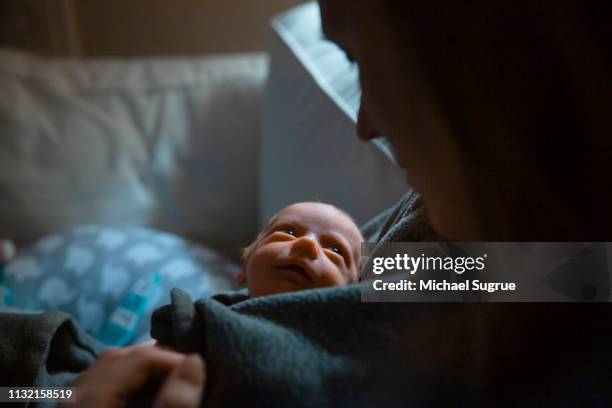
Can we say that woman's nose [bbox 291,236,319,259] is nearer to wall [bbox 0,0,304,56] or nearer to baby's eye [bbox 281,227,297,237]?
baby's eye [bbox 281,227,297,237]

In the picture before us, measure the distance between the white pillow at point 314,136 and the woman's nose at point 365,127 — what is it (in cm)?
24

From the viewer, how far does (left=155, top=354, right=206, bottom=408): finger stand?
0.42 metres

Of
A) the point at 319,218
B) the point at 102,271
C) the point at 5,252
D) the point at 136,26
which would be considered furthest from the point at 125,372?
the point at 136,26

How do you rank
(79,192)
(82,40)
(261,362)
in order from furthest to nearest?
(82,40)
(79,192)
(261,362)

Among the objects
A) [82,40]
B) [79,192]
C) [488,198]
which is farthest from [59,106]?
[488,198]

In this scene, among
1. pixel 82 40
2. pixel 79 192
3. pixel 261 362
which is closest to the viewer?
pixel 261 362

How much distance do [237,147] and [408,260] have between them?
30.0 inches

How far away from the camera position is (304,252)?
595 millimetres

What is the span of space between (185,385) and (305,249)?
0.20 m

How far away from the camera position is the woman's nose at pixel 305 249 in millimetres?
594

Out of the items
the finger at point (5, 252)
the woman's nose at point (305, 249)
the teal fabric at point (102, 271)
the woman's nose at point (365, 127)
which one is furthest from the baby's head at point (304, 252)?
the finger at point (5, 252)

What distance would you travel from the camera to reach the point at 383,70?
18.0 inches

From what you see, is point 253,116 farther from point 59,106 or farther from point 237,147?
point 59,106

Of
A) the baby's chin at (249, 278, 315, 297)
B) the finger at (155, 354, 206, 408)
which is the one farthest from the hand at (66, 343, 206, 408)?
the baby's chin at (249, 278, 315, 297)
